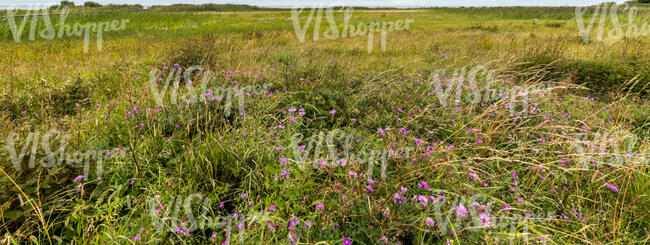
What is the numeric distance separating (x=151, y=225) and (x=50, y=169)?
84cm

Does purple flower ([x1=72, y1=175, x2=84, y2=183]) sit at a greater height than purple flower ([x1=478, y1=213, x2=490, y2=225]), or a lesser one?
greater

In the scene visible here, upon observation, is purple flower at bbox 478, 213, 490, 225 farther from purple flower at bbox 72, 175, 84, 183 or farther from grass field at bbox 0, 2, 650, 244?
purple flower at bbox 72, 175, 84, 183

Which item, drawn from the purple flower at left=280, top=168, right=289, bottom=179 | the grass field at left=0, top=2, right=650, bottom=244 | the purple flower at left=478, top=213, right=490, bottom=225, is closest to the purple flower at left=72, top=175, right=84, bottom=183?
the grass field at left=0, top=2, right=650, bottom=244

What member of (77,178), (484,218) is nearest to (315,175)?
(484,218)

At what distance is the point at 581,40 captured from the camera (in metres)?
8.59

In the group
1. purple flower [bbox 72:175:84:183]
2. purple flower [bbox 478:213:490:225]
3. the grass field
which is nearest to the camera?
purple flower [bbox 478:213:490:225]

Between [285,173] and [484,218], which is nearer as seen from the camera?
[484,218]

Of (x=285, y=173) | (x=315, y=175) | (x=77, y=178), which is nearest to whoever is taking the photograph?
(x=77, y=178)

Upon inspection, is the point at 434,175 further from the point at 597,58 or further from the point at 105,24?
the point at 105,24

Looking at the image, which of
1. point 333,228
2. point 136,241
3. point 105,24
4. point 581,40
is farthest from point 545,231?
point 105,24

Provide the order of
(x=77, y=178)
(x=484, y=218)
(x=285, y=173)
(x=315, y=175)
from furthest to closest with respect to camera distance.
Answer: (x=315, y=175) → (x=285, y=173) → (x=77, y=178) → (x=484, y=218)

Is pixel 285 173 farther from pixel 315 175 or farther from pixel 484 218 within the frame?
pixel 484 218

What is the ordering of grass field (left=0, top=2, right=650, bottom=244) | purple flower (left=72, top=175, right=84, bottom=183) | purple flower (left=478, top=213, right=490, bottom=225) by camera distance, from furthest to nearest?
purple flower (left=72, top=175, right=84, bottom=183), grass field (left=0, top=2, right=650, bottom=244), purple flower (left=478, top=213, right=490, bottom=225)

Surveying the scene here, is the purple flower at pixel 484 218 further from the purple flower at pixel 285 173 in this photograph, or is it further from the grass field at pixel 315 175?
the purple flower at pixel 285 173
